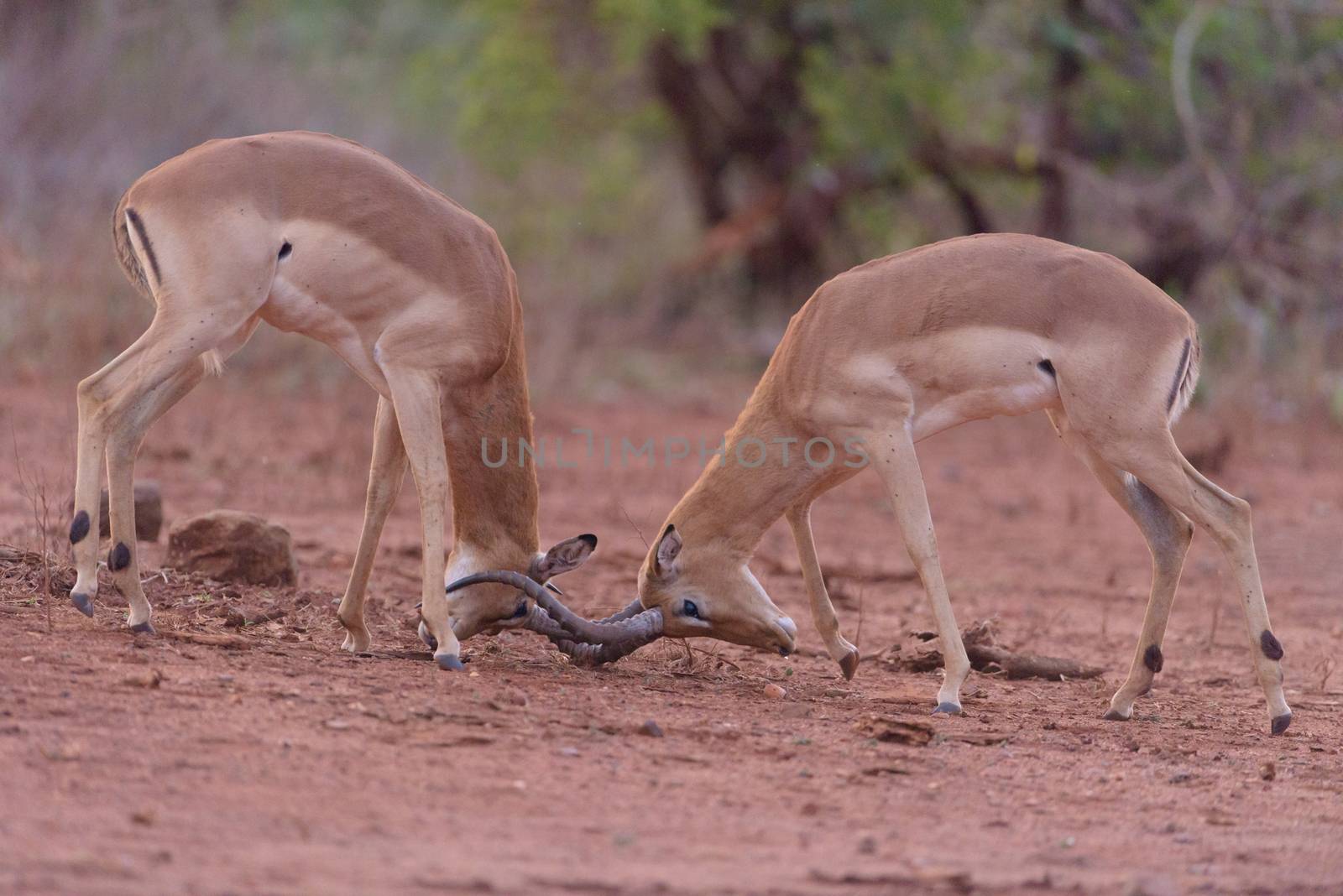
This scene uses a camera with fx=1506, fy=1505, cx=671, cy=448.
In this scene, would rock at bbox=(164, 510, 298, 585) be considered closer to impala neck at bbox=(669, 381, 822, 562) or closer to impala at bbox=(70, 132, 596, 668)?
impala at bbox=(70, 132, 596, 668)

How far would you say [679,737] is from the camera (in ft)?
18.2

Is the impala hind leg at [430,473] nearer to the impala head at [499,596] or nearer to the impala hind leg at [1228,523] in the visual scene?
the impala head at [499,596]

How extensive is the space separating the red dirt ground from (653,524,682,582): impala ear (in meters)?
0.48

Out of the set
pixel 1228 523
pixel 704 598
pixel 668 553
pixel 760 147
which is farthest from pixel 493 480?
pixel 760 147

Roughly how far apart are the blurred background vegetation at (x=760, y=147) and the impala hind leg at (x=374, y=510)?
27.3ft

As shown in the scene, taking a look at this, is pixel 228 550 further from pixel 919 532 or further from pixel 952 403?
pixel 952 403

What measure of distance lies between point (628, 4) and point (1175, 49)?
18.8ft

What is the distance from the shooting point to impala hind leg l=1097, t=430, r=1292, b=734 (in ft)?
20.7

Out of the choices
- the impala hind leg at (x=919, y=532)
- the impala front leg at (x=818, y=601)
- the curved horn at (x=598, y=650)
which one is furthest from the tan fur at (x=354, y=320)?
the impala hind leg at (x=919, y=532)

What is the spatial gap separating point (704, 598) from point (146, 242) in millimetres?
2805

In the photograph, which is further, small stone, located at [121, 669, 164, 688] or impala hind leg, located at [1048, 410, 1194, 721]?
impala hind leg, located at [1048, 410, 1194, 721]

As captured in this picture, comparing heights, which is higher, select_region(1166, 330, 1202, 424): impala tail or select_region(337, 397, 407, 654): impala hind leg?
select_region(1166, 330, 1202, 424): impala tail

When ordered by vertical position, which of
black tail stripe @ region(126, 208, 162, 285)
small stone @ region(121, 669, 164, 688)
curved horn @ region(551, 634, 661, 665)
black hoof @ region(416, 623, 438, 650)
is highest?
black tail stripe @ region(126, 208, 162, 285)

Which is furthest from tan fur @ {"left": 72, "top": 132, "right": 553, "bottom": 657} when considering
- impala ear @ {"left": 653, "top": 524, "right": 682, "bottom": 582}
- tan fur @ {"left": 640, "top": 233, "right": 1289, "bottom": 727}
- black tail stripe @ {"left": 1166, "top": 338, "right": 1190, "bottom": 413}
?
black tail stripe @ {"left": 1166, "top": 338, "right": 1190, "bottom": 413}
